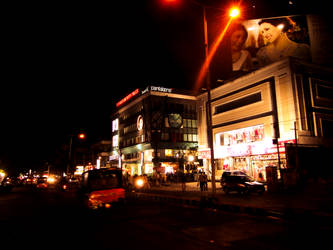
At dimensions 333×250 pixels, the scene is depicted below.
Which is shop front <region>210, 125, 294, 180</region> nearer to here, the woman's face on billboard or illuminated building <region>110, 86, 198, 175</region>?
illuminated building <region>110, 86, 198, 175</region>

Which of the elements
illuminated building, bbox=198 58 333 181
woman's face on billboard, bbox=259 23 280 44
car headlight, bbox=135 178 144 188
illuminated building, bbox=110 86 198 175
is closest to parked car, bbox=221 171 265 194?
illuminated building, bbox=198 58 333 181

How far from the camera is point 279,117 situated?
30.5m

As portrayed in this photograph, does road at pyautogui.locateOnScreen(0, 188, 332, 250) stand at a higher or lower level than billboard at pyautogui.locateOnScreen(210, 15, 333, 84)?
lower

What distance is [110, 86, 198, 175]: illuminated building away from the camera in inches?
2000

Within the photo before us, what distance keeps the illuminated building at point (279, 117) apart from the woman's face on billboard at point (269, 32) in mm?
9459

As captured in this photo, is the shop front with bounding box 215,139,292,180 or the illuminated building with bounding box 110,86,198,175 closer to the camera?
the shop front with bounding box 215,139,292,180

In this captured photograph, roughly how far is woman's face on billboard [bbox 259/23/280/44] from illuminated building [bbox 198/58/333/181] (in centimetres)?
946

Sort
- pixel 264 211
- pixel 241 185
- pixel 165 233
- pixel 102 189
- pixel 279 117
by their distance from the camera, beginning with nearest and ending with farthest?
pixel 165 233
pixel 264 211
pixel 102 189
pixel 241 185
pixel 279 117

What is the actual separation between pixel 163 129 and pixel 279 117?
25.7 metres

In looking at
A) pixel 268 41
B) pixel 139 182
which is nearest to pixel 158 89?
pixel 268 41

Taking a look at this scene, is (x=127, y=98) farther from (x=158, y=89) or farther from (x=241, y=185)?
(x=241, y=185)

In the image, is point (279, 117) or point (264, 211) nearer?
point (264, 211)

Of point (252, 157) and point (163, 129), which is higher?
point (163, 129)

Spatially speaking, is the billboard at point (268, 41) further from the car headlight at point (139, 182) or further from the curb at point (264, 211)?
the curb at point (264, 211)
